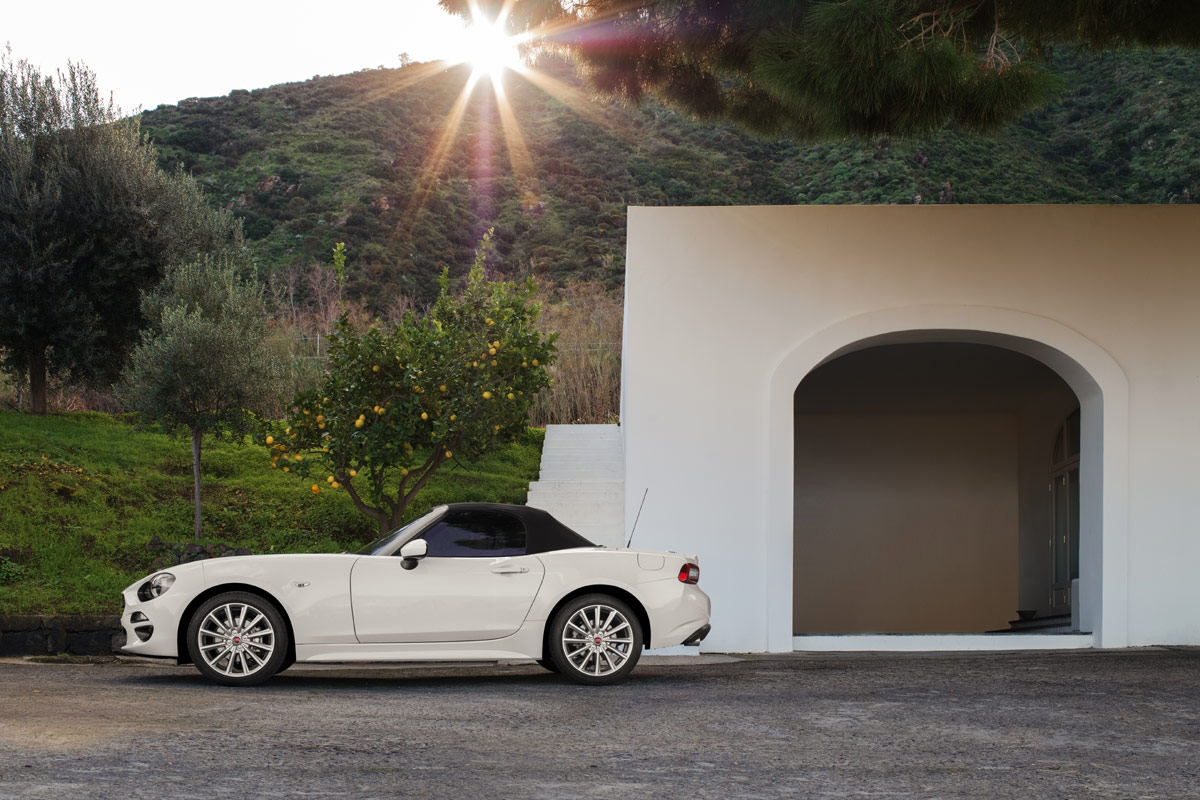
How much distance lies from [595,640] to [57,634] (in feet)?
19.6

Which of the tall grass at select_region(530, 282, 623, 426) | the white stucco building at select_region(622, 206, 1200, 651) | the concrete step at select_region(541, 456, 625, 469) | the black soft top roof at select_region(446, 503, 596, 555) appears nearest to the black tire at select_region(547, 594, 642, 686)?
the black soft top roof at select_region(446, 503, 596, 555)

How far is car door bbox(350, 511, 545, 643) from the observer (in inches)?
290

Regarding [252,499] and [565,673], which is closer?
[565,673]

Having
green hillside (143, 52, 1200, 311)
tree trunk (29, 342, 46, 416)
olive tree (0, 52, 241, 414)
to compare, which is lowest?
tree trunk (29, 342, 46, 416)

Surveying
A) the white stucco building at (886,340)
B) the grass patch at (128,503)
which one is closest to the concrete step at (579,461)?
the grass patch at (128,503)

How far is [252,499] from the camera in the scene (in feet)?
49.8

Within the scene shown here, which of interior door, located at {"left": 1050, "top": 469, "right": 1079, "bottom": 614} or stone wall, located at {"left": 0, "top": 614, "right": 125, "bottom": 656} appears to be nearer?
stone wall, located at {"left": 0, "top": 614, "right": 125, "bottom": 656}

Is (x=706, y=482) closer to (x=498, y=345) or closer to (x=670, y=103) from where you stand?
(x=498, y=345)

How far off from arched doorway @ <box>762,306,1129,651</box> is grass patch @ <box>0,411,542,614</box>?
481cm

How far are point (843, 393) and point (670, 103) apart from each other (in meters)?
6.91

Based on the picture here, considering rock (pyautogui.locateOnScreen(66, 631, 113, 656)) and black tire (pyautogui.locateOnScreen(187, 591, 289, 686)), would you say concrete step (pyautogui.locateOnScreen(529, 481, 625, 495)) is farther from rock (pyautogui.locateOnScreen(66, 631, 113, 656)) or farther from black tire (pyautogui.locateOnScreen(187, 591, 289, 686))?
black tire (pyautogui.locateOnScreen(187, 591, 289, 686))

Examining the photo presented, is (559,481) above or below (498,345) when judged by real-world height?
below

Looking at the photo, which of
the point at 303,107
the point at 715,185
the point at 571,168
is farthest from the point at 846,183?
the point at 303,107

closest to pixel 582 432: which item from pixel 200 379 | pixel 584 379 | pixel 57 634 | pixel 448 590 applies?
pixel 584 379
